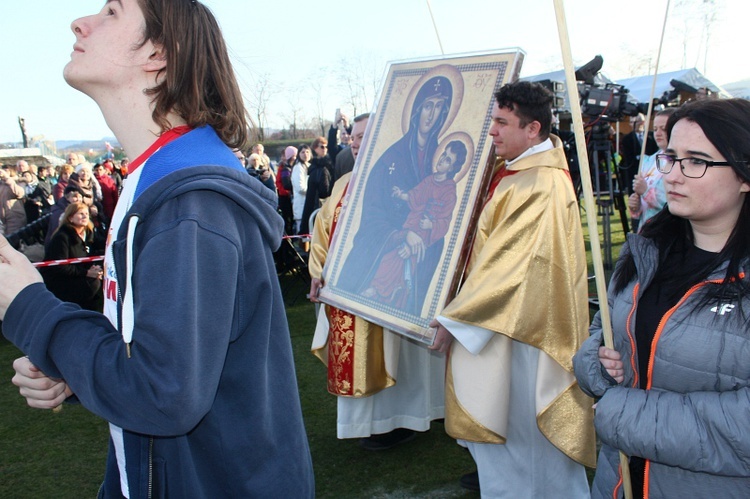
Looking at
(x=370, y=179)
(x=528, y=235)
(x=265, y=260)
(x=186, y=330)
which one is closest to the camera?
(x=186, y=330)

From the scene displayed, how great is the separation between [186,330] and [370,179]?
2172mm

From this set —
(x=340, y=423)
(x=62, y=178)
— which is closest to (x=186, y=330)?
(x=340, y=423)

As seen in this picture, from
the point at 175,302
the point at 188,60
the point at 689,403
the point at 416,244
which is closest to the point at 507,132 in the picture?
the point at 416,244

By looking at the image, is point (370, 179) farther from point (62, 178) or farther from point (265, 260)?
point (62, 178)

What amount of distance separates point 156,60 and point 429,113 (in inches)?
73.1

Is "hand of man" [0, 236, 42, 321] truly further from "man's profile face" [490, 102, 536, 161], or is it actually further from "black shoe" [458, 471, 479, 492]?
"black shoe" [458, 471, 479, 492]

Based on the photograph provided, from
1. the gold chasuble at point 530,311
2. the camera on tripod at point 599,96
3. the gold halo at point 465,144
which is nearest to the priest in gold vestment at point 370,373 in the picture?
the gold chasuble at point 530,311

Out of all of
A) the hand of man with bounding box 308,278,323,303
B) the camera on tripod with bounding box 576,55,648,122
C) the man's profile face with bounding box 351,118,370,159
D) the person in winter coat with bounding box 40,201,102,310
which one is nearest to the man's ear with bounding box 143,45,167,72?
the hand of man with bounding box 308,278,323,303

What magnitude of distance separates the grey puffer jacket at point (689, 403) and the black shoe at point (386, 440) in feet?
7.03

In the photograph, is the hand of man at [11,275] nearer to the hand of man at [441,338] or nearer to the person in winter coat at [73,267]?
the hand of man at [441,338]

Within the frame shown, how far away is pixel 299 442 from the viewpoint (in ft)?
4.14

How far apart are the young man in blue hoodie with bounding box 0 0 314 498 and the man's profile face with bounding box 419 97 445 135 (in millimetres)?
1647

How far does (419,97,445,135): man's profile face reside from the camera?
2.88m

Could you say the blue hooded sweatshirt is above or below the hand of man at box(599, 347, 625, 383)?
above
